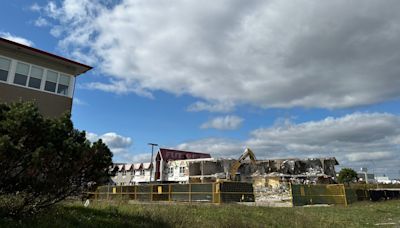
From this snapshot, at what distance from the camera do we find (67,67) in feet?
64.1

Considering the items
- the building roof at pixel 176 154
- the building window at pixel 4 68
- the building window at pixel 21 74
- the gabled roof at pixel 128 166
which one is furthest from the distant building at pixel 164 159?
the building window at pixel 4 68

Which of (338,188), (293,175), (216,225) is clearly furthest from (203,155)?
(216,225)

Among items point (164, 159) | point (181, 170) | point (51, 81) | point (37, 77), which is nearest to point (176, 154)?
point (164, 159)

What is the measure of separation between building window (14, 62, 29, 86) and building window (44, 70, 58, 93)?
1.04 metres

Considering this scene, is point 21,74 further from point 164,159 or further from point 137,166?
point 137,166

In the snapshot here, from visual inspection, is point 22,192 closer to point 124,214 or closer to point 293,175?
point 124,214

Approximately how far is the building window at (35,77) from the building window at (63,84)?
1051 millimetres

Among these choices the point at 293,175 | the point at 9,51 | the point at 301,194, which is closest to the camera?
the point at 9,51

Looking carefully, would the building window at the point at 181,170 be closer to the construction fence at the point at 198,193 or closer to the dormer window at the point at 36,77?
the construction fence at the point at 198,193

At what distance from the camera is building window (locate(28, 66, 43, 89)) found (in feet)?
58.3

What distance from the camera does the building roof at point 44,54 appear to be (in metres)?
17.0

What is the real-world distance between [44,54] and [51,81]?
4.66 feet

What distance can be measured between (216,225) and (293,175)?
47.1m

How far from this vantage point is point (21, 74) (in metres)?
17.5
